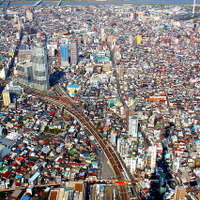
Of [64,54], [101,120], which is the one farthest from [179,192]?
[64,54]

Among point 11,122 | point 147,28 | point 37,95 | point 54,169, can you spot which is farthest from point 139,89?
point 147,28

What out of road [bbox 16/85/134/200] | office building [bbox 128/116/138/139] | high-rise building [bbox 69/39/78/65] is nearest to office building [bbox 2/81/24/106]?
road [bbox 16/85/134/200]

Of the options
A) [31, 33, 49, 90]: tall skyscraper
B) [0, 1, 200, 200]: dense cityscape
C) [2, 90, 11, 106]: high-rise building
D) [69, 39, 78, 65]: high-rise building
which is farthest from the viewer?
[69, 39, 78, 65]: high-rise building

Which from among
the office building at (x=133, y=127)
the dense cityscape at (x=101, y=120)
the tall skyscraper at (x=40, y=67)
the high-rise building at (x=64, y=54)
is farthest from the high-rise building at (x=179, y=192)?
the high-rise building at (x=64, y=54)

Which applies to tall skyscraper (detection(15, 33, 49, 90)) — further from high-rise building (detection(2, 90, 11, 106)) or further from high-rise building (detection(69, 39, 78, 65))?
high-rise building (detection(69, 39, 78, 65))

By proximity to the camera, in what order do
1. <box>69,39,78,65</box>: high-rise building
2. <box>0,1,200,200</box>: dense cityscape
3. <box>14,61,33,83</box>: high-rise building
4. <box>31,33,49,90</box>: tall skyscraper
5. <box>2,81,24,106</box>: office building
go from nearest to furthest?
<box>0,1,200,200</box>: dense cityscape
<box>2,81,24,106</box>: office building
<box>31,33,49,90</box>: tall skyscraper
<box>14,61,33,83</box>: high-rise building
<box>69,39,78,65</box>: high-rise building

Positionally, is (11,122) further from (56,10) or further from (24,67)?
(56,10)

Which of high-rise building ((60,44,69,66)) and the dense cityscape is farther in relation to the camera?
high-rise building ((60,44,69,66))

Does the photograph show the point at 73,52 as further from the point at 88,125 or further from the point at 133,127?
the point at 133,127
